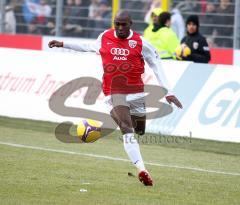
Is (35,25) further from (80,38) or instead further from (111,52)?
(111,52)

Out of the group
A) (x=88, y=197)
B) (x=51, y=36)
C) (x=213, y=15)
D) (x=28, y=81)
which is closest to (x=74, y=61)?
(x=28, y=81)

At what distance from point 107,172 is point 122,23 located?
6.43 feet

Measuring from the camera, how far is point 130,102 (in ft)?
33.6

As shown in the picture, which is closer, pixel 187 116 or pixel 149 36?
pixel 187 116

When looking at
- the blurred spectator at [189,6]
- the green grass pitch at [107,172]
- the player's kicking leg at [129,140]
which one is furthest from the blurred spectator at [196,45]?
the player's kicking leg at [129,140]

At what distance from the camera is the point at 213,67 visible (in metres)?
14.5

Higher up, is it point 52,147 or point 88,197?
point 88,197

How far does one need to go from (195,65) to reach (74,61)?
105 inches

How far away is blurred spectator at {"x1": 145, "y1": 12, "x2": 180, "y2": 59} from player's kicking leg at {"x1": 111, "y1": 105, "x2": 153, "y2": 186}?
589cm

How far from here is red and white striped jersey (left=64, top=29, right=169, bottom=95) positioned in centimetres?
1007

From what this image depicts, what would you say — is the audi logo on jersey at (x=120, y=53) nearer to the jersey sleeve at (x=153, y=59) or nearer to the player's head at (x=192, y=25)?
the jersey sleeve at (x=153, y=59)

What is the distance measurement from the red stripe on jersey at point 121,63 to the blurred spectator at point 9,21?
12.6 meters

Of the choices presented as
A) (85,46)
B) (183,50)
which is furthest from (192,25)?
(85,46)

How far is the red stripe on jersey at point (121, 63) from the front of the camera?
1007 centimetres
